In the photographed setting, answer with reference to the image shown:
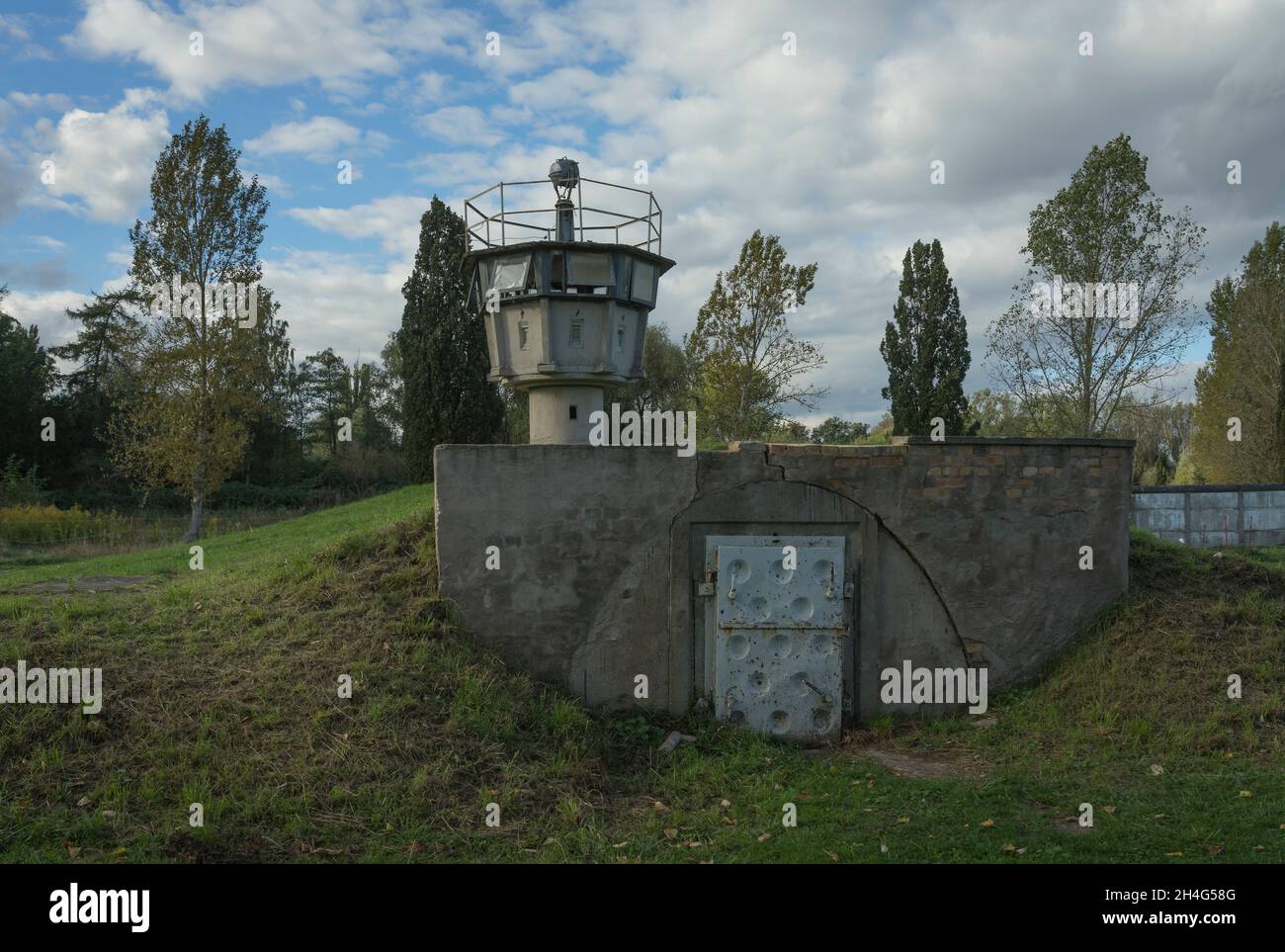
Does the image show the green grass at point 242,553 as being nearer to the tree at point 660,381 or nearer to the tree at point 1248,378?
the tree at point 660,381

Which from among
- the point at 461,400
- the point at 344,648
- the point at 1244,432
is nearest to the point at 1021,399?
the point at 1244,432

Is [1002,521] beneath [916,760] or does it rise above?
above

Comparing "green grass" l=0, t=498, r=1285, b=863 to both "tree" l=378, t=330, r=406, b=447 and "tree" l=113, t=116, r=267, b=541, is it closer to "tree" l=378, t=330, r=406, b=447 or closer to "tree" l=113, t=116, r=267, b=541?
"tree" l=113, t=116, r=267, b=541

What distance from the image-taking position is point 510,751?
7789 mm

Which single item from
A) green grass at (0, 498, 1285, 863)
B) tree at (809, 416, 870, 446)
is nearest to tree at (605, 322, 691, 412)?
tree at (809, 416, 870, 446)

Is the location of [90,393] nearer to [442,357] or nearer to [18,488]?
[18,488]

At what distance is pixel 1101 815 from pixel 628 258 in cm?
923

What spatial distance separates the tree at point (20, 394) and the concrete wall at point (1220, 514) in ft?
128

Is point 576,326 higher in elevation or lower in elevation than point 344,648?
higher

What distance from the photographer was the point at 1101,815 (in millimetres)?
6773

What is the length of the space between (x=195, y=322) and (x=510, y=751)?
22.3 meters

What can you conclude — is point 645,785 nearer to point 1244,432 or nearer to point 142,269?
point 142,269

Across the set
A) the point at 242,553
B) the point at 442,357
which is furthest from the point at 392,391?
the point at 242,553

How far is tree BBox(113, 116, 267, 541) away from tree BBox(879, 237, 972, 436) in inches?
762
